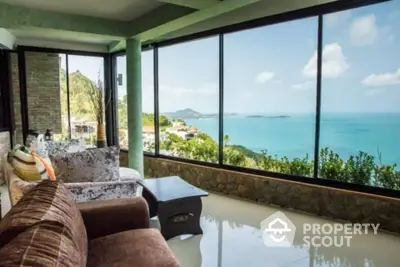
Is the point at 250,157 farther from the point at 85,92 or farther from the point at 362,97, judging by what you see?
the point at 85,92

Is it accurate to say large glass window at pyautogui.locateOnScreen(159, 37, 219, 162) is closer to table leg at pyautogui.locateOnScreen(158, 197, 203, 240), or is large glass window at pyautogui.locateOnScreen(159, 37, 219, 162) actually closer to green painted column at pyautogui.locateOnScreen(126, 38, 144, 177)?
green painted column at pyautogui.locateOnScreen(126, 38, 144, 177)

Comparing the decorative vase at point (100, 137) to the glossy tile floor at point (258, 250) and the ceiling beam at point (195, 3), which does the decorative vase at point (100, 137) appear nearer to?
the glossy tile floor at point (258, 250)

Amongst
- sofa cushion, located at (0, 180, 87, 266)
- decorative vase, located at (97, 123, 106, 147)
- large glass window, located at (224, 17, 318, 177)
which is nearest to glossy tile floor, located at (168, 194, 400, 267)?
large glass window, located at (224, 17, 318, 177)

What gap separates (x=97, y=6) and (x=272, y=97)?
294 cm

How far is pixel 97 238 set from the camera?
7.24 ft

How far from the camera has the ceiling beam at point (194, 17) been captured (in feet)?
12.1

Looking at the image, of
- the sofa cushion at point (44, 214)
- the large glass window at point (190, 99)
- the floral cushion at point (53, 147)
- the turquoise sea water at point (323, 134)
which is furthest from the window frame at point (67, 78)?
the sofa cushion at point (44, 214)

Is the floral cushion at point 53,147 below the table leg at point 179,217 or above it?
above

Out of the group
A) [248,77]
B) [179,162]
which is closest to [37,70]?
[179,162]

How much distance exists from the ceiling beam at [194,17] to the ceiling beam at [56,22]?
0.38 meters

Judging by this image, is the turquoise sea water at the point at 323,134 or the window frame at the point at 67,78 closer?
the turquoise sea water at the point at 323,134

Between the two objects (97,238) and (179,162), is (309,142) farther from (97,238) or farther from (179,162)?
(97,238)

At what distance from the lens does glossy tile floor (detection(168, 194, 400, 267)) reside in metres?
2.82

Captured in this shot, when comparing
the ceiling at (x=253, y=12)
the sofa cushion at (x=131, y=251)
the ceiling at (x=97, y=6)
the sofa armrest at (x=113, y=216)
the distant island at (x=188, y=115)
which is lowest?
the sofa cushion at (x=131, y=251)
